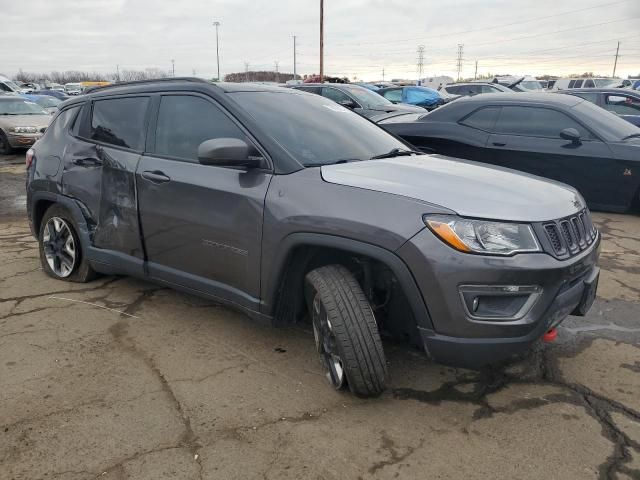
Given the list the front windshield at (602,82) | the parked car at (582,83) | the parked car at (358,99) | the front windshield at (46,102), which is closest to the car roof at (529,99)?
the parked car at (358,99)

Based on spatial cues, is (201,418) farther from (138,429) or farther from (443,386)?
(443,386)

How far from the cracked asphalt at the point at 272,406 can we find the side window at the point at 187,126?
3.95 ft

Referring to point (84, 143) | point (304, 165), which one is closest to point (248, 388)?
point (304, 165)

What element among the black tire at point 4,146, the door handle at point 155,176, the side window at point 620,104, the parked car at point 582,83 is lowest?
the black tire at point 4,146

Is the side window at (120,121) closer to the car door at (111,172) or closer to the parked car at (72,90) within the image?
the car door at (111,172)

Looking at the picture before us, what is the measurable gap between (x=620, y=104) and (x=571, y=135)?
468 centimetres

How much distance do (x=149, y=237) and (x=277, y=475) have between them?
76.6 inches

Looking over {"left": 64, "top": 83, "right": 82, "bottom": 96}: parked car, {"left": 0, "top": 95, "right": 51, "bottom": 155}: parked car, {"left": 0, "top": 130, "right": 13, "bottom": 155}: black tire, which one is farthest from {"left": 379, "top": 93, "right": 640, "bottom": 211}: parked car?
{"left": 64, "top": 83, "right": 82, "bottom": 96}: parked car

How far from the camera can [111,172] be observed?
3.94 meters

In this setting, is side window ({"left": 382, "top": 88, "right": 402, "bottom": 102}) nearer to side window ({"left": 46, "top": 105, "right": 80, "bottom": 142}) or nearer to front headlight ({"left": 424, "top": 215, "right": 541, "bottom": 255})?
side window ({"left": 46, "top": 105, "right": 80, "bottom": 142})

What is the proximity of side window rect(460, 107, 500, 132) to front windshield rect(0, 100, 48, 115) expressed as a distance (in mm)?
11930

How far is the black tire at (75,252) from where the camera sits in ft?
14.6

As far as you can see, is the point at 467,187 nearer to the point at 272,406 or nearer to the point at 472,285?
the point at 472,285

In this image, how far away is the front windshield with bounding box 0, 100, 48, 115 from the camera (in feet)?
46.6
